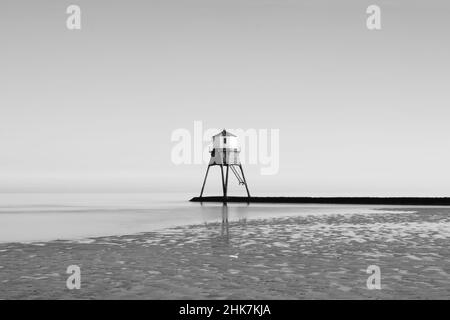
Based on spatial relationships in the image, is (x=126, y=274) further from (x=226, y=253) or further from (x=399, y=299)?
(x=399, y=299)

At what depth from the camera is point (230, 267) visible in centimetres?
1655

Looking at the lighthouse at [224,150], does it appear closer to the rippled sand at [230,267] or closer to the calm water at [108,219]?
the calm water at [108,219]

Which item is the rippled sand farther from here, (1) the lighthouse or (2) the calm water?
(1) the lighthouse

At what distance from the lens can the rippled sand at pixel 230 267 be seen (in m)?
12.5

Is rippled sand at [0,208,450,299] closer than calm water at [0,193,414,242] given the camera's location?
Yes

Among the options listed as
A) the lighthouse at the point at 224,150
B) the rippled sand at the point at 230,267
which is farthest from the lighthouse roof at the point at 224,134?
the rippled sand at the point at 230,267

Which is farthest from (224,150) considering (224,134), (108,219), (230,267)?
(230,267)

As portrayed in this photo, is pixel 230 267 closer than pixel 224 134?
Yes

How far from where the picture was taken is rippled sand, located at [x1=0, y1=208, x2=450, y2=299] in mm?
12547

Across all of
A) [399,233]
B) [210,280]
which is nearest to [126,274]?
[210,280]

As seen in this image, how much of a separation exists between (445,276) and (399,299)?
3729mm

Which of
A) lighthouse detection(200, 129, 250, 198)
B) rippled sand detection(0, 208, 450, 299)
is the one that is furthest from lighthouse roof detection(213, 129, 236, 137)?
rippled sand detection(0, 208, 450, 299)

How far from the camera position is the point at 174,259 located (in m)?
18.5

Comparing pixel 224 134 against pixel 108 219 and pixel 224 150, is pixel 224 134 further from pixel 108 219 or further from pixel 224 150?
pixel 108 219
